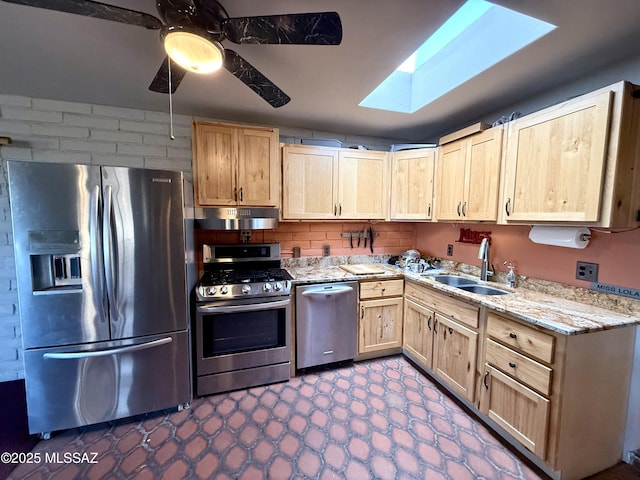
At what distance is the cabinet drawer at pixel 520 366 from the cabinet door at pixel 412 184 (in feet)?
4.40

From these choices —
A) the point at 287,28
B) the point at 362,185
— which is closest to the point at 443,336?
the point at 362,185

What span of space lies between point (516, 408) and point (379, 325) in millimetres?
1202

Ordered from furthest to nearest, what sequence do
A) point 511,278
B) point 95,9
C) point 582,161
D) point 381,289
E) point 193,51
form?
point 381,289
point 511,278
point 582,161
point 193,51
point 95,9

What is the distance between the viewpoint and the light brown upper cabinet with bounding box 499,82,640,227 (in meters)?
1.37

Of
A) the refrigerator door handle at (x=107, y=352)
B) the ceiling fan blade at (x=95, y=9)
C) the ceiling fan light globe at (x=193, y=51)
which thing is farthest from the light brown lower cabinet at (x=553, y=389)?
the ceiling fan blade at (x=95, y=9)

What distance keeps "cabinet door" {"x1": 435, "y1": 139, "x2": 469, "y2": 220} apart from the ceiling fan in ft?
5.54

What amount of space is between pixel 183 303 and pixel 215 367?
0.63 m

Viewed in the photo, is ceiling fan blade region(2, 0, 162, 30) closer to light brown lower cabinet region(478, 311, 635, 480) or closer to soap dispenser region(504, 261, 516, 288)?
light brown lower cabinet region(478, 311, 635, 480)

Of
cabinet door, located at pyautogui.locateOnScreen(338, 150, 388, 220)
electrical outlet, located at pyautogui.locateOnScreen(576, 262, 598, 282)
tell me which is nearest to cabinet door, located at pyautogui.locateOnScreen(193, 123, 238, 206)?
cabinet door, located at pyautogui.locateOnScreen(338, 150, 388, 220)

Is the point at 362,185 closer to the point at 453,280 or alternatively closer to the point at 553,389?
the point at 453,280

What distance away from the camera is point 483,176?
2076 mm

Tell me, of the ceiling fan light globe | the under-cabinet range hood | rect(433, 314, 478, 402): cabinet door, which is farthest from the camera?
the under-cabinet range hood

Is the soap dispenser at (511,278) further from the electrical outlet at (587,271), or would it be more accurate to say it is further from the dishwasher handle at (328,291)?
the dishwasher handle at (328,291)

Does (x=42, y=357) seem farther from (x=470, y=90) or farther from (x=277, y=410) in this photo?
(x=470, y=90)
